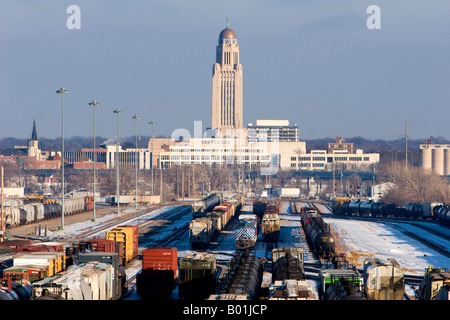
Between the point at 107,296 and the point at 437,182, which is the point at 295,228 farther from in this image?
the point at 437,182

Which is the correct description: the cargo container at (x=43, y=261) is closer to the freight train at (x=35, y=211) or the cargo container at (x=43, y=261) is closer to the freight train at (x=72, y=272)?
the freight train at (x=72, y=272)

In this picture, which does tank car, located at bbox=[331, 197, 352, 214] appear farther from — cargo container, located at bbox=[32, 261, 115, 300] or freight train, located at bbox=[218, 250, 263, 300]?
cargo container, located at bbox=[32, 261, 115, 300]

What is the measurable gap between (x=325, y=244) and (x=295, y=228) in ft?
89.8

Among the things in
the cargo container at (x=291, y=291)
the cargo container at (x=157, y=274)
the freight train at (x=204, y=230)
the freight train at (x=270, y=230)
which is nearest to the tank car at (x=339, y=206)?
the freight train at (x=204, y=230)

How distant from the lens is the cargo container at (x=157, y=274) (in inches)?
1449

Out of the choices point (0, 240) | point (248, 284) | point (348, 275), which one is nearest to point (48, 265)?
point (248, 284)

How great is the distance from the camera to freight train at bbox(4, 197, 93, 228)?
75.9 m

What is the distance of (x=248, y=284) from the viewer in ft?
99.9

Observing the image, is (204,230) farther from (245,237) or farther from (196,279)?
(196,279)

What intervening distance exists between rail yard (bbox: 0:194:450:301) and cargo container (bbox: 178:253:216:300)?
58mm

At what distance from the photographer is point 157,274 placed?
37.3 m

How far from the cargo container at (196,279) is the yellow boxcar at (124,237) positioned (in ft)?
44.9

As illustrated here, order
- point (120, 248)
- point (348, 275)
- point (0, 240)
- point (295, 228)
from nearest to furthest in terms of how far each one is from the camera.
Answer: point (348, 275) < point (120, 248) < point (0, 240) < point (295, 228)

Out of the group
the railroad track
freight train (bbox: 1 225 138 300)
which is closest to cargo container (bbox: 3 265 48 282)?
freight train (bbox: 1 225 138 300)
